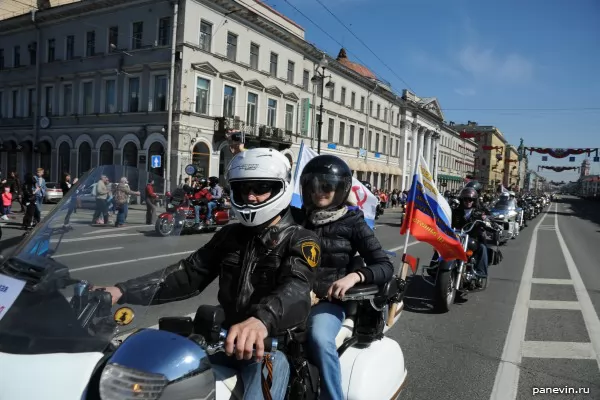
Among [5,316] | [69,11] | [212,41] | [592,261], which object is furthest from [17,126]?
[5,316]

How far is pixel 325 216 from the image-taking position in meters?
3.45

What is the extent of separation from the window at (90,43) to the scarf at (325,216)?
31527 mm

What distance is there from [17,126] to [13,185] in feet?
60.9

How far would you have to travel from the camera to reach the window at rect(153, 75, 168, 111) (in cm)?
2816

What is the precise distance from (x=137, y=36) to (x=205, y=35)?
13.6 ft

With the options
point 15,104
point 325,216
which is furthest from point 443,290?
point 15,104

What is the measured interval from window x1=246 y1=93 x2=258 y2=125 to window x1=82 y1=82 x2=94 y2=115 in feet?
33.0

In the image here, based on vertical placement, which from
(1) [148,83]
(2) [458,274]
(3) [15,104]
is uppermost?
(1) [148,83]

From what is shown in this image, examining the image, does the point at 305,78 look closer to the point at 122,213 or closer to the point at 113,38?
the point at 113,38

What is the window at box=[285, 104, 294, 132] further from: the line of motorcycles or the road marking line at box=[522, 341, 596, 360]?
the road marking line at box=[522, 341, 596, 360]

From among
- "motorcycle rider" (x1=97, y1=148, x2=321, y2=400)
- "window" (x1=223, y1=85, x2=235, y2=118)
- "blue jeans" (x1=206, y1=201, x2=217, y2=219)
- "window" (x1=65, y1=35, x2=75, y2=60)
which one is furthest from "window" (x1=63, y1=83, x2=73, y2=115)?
"motorcycle rider" (x1=97, y1=148, x2=321, y2=400)

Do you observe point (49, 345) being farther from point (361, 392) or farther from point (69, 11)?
point (69, 11)

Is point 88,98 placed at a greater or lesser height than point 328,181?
greater

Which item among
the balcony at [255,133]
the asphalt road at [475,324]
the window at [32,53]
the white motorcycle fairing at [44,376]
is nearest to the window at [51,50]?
the window at [32,53]
